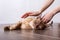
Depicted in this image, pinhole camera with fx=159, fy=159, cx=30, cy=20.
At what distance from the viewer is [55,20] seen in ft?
7.45

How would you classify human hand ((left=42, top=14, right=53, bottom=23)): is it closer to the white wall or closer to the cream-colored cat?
the cream-colored cat

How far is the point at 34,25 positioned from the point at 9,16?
1.42 metres

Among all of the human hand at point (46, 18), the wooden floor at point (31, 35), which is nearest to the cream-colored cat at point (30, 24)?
the human hand at point (46, 18)

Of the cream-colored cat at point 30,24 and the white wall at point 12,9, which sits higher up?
the white wall at point 12,9

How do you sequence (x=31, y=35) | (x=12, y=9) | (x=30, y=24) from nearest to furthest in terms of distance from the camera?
(x=31, y=35) → (x=30, y=24) → (x=12, y=9)

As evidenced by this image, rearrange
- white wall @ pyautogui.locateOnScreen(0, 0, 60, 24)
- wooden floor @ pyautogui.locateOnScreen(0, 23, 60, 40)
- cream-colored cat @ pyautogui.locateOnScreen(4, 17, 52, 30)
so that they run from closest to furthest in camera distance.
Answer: wooden floor @ pyautogui.locateOnScreen(0, 23, 60, 40)
cream-colored cat @ pyautogui.locateOnScreen(4, 17, 52, 30)
white wall @ pyautogui.locateOnScreen(0, 0, 60, 24)

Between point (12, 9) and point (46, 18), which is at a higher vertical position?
point (12, 9)

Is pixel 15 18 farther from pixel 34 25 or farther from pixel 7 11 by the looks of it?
pixel 34 25

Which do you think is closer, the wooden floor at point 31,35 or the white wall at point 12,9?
the wooden floor at point 31,35

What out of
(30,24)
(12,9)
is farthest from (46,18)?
(12,9)

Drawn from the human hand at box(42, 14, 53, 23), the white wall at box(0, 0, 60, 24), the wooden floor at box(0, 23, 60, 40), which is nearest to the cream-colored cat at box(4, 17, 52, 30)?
the human hand at box(42, 14, 53, 23)

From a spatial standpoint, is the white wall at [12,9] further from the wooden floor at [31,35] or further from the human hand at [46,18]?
the wooden floor at [31,35]

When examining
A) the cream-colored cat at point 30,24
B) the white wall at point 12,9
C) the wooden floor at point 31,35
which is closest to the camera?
the wooden floor at point 31,35

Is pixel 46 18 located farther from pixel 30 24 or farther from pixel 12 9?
pixel 12 9
